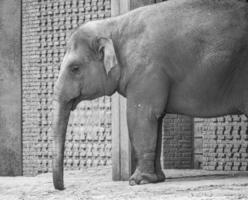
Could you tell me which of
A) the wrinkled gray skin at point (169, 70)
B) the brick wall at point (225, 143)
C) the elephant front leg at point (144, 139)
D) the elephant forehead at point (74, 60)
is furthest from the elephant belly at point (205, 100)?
the brick wall at point (225, 143)

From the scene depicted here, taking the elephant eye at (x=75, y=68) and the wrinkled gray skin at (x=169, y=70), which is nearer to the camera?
the wrinkled gray skin at (x=169, y=70)

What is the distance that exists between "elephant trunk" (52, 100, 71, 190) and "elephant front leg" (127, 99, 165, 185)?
29.3 inches

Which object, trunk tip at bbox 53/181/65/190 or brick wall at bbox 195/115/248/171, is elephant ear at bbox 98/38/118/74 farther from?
brick wall at bbox 195/115/248/171

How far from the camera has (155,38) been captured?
9219 millimetres

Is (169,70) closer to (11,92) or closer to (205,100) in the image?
(205,100)

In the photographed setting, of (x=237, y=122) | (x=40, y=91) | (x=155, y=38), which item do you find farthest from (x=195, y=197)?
(x=40, y=91)

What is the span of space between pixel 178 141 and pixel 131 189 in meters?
3.99

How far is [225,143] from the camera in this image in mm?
12141

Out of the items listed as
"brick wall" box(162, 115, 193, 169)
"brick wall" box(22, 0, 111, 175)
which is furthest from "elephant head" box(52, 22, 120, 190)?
"brick wall" box(22, 0, 111, 175)

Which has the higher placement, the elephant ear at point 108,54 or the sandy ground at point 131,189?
the elephant ear at point 108,54

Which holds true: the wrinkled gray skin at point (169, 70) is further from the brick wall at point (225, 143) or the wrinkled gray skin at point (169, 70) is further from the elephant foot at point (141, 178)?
the brick wall at point (225, 143)

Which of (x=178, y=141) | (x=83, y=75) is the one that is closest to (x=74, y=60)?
(x=83, y=75)

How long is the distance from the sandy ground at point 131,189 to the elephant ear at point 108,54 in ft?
4.27

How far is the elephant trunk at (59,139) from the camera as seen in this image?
9164 millimetres
